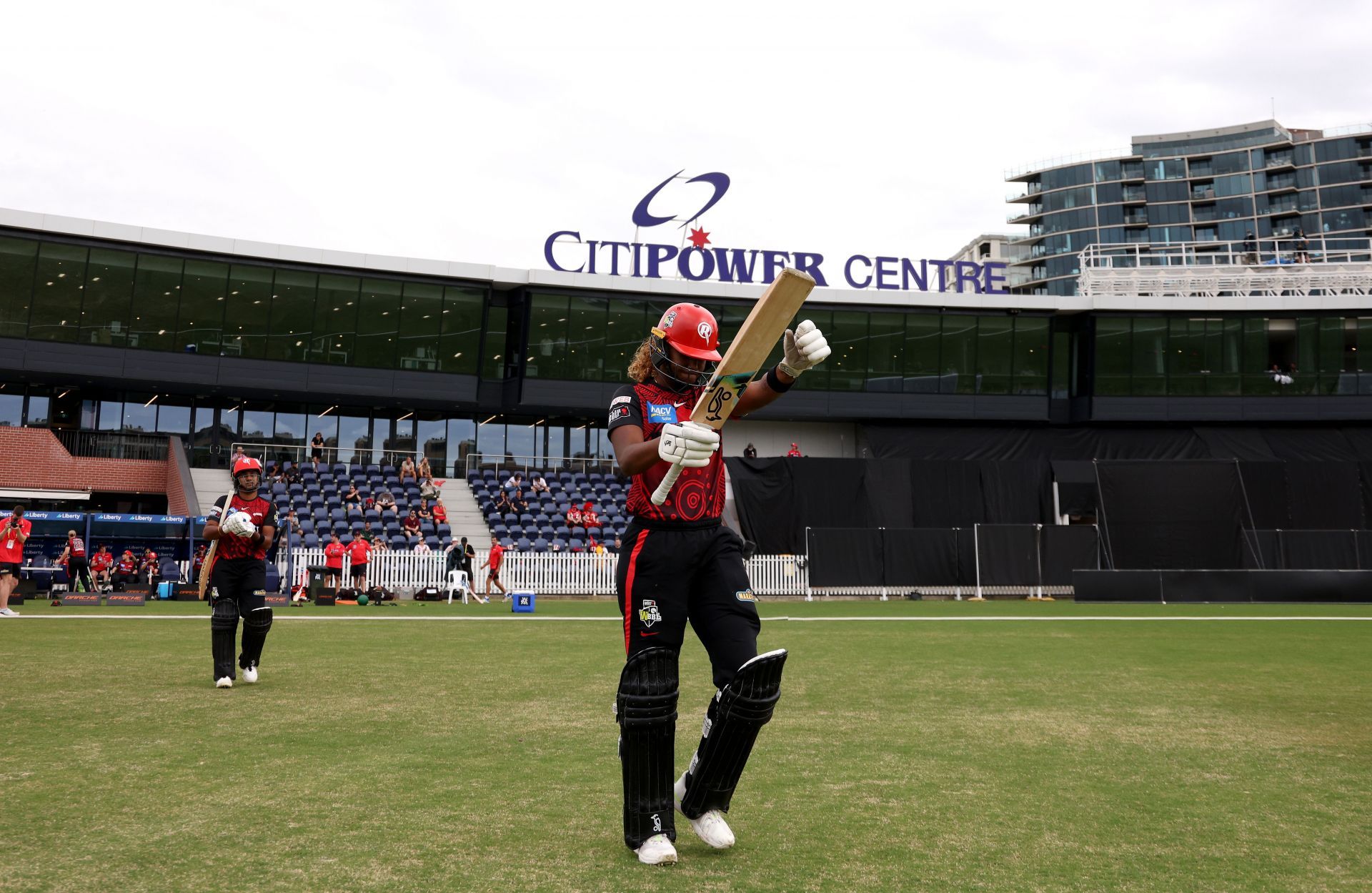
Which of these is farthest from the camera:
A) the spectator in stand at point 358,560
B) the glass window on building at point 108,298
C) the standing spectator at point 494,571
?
the glass window on building at point 108,298

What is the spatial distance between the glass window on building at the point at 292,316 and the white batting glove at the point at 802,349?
114ft

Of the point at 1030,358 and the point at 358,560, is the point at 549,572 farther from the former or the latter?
the point at 1030,358

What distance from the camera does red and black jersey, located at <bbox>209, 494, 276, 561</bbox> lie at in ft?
30.6

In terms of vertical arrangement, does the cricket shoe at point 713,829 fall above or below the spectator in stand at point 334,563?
below

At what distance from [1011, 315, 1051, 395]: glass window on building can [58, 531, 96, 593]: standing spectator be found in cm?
3400

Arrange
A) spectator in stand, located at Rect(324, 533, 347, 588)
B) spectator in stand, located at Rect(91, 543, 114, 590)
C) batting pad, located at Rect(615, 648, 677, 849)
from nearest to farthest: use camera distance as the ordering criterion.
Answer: batting pad, located at Rect(615, 648, 677, 849) → spectator in stand, located at Rect(324, 533, 347, 588) → spectator in stand, located at Rect(91, 543, 114, 590)

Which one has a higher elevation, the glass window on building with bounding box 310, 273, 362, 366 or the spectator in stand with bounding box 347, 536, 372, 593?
the glass window on building with bounding box 310, 273, 362, 366

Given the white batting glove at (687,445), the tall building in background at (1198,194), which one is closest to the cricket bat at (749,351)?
the white batting glove at (687,445)

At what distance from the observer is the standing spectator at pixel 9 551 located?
688 inches

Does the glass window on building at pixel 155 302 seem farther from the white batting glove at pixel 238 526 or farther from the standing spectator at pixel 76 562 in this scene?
the white batting glove at pixel 238 526

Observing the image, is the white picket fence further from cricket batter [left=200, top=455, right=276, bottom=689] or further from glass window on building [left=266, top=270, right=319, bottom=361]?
cricket batter [left=200, top=455, right=276, bottom=689]

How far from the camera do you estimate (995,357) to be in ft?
138

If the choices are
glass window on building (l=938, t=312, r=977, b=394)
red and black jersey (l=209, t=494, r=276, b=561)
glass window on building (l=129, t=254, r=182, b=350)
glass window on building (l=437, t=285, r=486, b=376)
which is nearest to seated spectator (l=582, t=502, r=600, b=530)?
glass window on building (l=437, t=285, r=486, b=376)

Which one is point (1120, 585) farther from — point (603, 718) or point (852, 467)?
point (603, 718)
